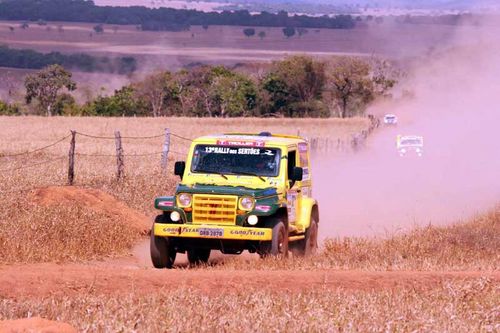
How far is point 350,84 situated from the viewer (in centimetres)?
12006

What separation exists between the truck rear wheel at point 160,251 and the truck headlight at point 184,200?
1.92 ft

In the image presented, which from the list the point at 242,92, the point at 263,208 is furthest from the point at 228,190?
the point at 242,92

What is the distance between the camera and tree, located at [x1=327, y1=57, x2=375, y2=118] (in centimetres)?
11919

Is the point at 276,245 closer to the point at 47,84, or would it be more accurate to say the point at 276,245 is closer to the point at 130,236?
the point at 130,236

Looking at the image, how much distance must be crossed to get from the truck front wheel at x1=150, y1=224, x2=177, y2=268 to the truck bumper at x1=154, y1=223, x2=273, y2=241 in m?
0.18

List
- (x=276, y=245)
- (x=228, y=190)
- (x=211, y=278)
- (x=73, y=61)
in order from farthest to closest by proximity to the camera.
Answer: (x=73, y=61), (x=228, y=190), (x=276, y=245), (x=211, y=278)

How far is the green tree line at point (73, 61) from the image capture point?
163250mm

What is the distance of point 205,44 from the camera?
196750mm

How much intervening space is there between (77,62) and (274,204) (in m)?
151

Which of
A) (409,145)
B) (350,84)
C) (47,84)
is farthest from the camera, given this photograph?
(47,84)

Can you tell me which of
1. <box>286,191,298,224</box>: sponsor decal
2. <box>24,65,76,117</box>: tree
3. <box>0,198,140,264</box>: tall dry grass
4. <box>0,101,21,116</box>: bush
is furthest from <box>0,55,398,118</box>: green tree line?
<box>286,191,298,224</box>: sponsor decal

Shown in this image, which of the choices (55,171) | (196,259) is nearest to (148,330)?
(196,259)

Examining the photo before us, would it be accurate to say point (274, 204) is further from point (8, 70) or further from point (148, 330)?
point (8, 70)

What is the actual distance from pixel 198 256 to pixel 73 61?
5903 inches
